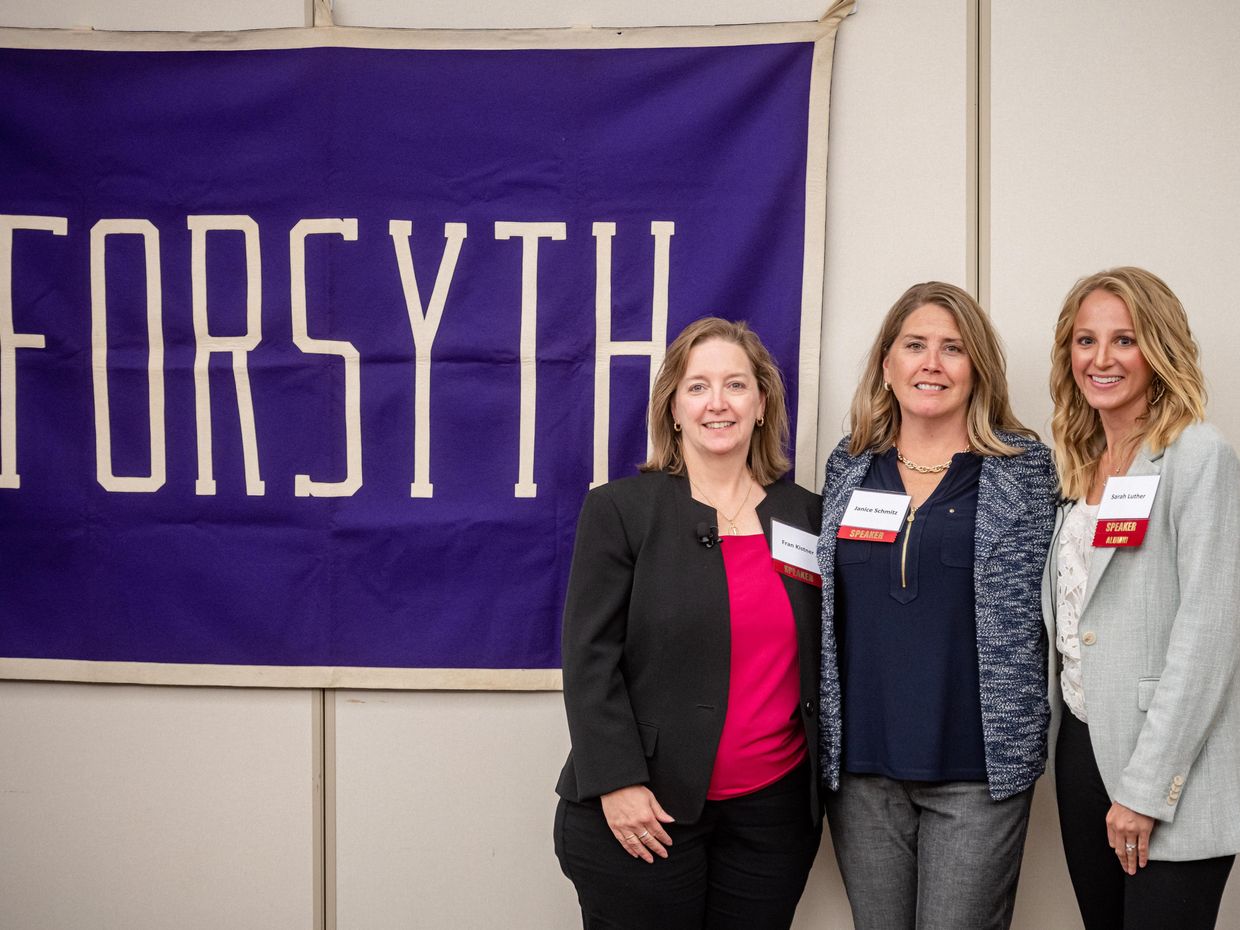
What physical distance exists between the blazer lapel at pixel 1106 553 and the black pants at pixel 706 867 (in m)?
0.60

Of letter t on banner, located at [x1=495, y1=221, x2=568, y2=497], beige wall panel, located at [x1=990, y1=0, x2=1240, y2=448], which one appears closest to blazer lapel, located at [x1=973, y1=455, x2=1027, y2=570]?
beige wall panel, located at [x1=990, y1=0, x2=1240, y2=448]

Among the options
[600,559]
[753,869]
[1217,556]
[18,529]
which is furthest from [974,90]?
[18,529]

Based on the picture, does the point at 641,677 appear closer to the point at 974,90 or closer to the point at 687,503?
the point at 687,503

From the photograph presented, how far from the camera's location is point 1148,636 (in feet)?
4.75

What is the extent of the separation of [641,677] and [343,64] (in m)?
1.57

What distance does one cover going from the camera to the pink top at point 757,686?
161cm

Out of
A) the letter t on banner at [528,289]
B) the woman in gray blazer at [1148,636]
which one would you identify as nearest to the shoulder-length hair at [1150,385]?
the woman in gray blazer at [1148,636]

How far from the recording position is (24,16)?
88.9 inches

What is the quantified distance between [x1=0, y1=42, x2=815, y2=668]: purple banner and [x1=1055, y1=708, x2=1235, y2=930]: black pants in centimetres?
98

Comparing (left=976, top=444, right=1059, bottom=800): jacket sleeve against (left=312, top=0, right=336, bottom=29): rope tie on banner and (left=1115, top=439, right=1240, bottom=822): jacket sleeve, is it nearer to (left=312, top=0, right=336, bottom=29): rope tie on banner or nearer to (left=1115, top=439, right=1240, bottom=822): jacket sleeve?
(left=1115, top=439, right=1240, bottom=822): jacket sleeve

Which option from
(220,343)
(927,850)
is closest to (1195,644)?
(927,850)

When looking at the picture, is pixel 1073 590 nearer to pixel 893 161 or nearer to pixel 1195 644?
pixel 1195 644

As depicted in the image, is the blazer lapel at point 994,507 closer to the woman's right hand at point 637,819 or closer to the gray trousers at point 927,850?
the gray trousers at point 927,850

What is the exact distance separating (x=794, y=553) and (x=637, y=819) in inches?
21.3
